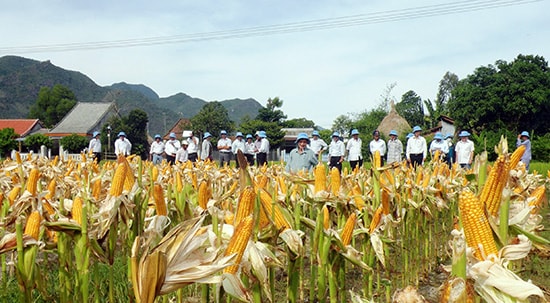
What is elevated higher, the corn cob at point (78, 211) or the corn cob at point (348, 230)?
the corn cob at point (78, 211)

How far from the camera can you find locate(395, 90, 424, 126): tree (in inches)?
2436

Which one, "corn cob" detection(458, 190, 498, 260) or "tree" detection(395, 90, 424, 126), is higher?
"tree" detection(395, 90, 424, 126)

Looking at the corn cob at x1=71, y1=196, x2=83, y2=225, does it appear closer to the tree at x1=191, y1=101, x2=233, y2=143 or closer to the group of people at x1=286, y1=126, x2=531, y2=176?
the group of people at x1=286, y1=126, x2=531, y2=176

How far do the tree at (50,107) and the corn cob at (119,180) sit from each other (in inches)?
3688

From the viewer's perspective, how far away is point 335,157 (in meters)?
12.6

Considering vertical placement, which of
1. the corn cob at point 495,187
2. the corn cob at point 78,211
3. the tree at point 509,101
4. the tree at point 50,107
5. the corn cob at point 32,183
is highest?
the tree at point 50,107

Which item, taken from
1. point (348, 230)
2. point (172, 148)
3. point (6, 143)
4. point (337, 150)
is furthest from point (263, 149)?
point (6, 143)

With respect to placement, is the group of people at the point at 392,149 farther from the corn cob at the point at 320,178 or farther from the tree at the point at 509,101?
the tree at the point at 509,101

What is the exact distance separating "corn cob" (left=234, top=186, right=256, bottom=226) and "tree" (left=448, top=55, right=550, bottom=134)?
34117mm

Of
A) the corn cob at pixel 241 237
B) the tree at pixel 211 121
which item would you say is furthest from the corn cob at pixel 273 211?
the tree at pixel 211 121

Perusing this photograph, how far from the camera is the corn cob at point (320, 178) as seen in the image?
9.77 ft

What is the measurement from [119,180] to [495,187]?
1822 millimetres

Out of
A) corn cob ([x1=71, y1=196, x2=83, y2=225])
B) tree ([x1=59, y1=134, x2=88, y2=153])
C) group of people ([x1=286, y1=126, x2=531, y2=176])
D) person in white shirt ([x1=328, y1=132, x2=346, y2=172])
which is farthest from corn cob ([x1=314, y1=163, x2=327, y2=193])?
tree ([x1=59, y1=134, x2=88, y2=153])

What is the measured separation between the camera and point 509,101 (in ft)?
105
